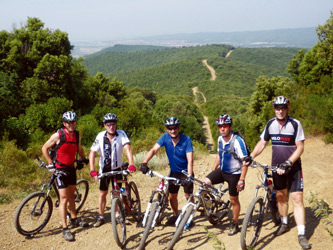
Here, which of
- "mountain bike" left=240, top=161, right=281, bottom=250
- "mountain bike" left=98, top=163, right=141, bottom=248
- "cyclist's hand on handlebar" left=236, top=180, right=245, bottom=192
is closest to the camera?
"mountain bike" left=240, top=161, right=281, bottom=250

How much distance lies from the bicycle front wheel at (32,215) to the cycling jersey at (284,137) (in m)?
4.20

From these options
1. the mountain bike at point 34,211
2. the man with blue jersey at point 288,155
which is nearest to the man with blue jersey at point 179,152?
the man with blue jersey at point 288,155

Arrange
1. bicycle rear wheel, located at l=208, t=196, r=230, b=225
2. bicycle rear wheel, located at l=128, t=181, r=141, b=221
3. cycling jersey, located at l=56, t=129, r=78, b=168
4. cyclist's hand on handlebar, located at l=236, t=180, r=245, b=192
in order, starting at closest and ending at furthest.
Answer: cyclist's hand on handlebar, located at l=236, t=180, r=245, b=192 → cycling jersey, located at l=56, t=129, r=78, b=168 → bicycle rear wheel, located at l=208, t=196, r=230, b=225 → bicycle rear wheel, located at l=128, t=181, r=141, b=221

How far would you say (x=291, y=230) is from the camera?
15.8ft

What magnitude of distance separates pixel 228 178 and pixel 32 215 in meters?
3.63

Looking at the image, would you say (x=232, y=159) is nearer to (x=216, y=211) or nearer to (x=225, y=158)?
(x=225, y=158)

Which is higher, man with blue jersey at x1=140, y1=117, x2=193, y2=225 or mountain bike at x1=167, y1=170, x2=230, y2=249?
man with blue jersey at x1=140, y1=117, x2=193, y2=225

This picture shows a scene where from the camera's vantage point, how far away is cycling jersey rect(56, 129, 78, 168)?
5.04 metres

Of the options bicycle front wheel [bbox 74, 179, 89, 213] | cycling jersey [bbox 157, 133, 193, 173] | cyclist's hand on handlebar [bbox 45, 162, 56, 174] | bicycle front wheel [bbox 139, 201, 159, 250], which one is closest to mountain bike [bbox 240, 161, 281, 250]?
cycling jersey [bbox 157, 133, 193, 173]

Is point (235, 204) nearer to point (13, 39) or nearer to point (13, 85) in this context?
point (13, 85)

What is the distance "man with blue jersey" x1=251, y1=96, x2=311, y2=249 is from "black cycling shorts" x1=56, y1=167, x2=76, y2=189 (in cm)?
350

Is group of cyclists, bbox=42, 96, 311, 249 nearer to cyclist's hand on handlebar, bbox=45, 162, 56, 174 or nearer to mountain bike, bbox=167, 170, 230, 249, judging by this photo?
cyclist's hand on handlebar, bbox=45, 162, 56, 174

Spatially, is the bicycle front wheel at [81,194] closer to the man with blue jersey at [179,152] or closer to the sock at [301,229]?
the man with blue jersey at [179,152]

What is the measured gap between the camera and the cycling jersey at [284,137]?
4312mm
